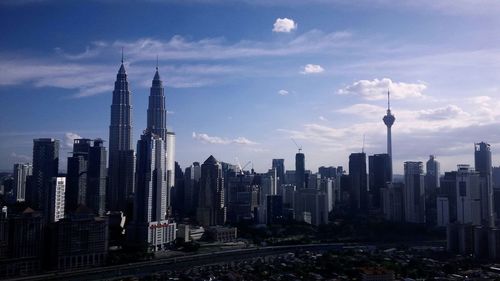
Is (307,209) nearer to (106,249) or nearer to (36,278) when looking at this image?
(106,249)

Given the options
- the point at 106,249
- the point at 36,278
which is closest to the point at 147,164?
the point at 106,249

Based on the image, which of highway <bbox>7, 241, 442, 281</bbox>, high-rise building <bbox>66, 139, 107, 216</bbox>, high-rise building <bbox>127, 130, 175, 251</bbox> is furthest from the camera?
high-rise building <bbox>66, 139, 107, 216</bbox>

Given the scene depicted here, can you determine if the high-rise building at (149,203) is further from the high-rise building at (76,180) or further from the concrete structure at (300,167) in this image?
the concrete structure at (300,167)

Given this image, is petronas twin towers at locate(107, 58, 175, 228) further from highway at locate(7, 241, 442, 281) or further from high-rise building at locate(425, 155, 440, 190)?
high-rise building at locate(425, 155, 440, 190)

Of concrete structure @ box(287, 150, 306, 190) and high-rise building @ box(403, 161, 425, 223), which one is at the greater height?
concrete structure @ box(287, 150, 306, 190)

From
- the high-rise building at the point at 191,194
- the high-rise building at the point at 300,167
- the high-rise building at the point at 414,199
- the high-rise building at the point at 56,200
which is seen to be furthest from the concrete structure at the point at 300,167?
the high-rise building at the point at 56,200

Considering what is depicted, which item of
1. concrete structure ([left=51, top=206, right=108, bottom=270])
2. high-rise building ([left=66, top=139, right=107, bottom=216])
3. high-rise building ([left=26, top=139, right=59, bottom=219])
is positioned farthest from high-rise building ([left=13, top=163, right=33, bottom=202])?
concrete structure ([left=51, top=206, right=108, bottom=270])
